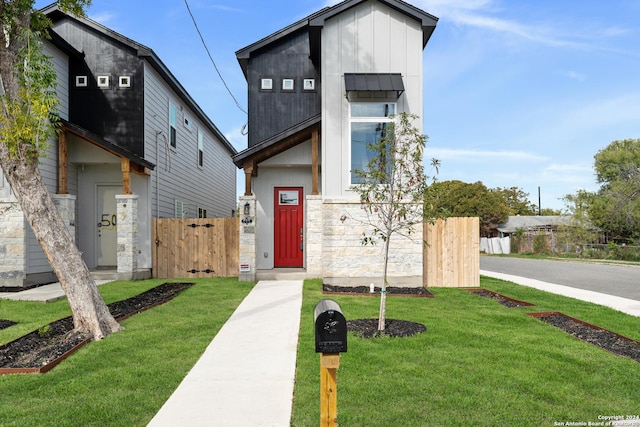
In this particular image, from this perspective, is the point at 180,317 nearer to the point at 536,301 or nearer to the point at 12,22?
the point at 12,22

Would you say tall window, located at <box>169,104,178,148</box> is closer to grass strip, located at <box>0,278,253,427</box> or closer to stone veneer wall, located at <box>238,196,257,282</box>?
stone veneer wall, located at <box>238,196,257,282</box>

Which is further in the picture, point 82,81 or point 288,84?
point 288,84

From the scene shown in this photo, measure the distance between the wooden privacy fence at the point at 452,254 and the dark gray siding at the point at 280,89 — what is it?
18.6 ft

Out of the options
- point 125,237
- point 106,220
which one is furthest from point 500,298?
point 106,220

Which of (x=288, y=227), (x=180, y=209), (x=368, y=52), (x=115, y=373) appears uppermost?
(x=368, y=52)

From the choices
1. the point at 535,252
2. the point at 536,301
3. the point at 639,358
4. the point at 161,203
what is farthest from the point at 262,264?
the point at 535,252

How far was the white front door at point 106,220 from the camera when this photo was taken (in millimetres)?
14469

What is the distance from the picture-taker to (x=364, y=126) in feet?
38.5

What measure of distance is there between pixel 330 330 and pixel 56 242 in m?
5.50

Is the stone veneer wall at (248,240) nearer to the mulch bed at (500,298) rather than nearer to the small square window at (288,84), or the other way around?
the small square window at (288,84)

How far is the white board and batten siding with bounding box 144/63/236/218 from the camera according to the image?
14977 millimetres

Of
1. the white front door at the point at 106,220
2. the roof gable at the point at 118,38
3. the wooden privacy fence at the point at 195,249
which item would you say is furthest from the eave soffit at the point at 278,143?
the roof gable at the point at 118,38

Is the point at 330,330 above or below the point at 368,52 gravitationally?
below

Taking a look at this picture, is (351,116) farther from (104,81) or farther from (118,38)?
(104,81)
